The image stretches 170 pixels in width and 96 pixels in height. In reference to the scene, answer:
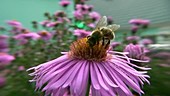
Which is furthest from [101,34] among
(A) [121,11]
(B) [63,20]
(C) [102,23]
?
(A) [121,11]

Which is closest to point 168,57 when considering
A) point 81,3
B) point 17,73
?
point 81,3

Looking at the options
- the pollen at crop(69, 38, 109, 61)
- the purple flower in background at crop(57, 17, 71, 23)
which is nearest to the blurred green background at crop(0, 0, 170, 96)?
the purple flower in background at crop(57, 17, 71, 23)

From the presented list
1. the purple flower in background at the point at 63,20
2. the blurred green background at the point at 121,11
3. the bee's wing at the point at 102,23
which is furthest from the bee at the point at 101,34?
the blurred green background at the point at 121,11

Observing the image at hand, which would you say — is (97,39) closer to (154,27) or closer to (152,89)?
(152,89)

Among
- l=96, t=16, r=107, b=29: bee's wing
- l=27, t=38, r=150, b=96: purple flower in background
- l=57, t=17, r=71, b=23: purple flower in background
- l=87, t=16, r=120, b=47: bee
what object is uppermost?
l=57, t=17, r=71, b=23: purple flower in background

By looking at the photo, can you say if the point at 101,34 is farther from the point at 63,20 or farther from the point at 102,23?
the point at 63,20

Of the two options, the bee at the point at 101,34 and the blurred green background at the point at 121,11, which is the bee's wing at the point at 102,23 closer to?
the bee at the point at 101,34

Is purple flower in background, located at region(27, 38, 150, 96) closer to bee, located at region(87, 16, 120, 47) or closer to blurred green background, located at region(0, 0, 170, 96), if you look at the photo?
bee, located at region(87, 16, 120, 47)

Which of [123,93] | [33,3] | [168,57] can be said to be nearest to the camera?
[123,93]
